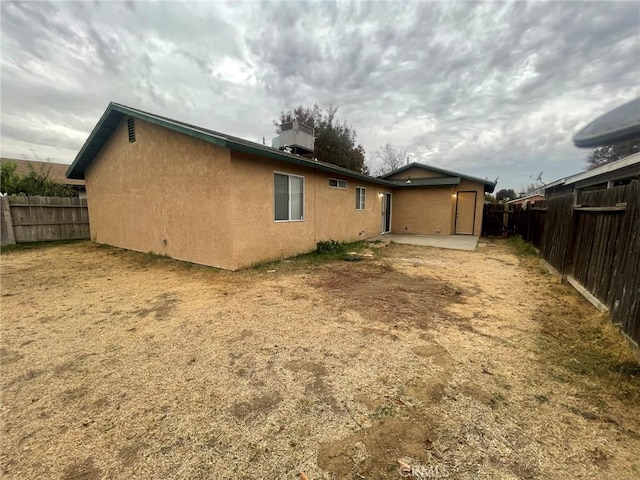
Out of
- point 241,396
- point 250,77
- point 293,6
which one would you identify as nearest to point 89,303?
point 241,396

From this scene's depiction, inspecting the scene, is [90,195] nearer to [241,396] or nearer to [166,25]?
[166,25]

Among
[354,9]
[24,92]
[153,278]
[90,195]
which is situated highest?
[354,9]

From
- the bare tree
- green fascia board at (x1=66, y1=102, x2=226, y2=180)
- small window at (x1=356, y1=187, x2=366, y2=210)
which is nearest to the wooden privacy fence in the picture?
green fascia board at (x1=66, y1=102, x2=226, y2=180)

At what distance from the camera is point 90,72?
33.0 feet

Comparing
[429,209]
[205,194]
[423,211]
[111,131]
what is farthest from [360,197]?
[111,131]

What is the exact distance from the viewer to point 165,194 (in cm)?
747

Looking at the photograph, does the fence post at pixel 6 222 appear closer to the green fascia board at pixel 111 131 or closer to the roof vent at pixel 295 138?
the green fascia board at pixel 111 131

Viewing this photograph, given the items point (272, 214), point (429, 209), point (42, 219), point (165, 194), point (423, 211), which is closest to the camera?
point (272, 214)

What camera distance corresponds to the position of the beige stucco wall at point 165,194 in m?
6.37

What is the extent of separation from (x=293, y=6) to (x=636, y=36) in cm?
1054

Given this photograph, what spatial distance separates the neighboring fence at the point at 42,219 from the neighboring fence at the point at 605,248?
52.3 feet

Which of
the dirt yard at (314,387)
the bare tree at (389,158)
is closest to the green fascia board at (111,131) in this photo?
the dirt yard at (314,387)

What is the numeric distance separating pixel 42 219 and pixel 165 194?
7.00 m

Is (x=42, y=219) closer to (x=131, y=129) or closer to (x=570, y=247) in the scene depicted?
(x=131, y=129)
